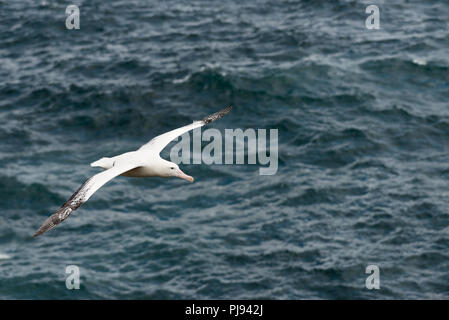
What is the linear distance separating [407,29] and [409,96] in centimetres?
779

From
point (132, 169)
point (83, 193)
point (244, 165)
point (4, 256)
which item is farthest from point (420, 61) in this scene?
point (83, 193)

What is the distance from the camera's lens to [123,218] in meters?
51.0

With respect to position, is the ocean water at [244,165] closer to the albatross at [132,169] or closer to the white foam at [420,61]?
the white foam at [420,61]

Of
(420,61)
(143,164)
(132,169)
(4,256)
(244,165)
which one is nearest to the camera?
(143,164)

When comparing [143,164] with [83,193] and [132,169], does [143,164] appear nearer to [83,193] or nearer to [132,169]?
[132,169]

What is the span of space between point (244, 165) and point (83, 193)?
1217 inches

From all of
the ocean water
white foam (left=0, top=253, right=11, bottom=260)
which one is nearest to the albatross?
the ocean water

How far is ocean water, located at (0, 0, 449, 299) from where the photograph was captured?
4806 cm

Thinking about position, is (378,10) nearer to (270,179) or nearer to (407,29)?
(407,29)

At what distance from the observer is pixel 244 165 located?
53531mm

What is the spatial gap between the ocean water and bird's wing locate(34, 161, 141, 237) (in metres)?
23.6

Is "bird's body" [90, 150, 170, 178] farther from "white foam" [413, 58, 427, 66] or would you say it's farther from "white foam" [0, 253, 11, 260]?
"white foam" [413, 58, 427, 66]

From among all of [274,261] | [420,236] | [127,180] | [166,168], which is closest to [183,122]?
[127,180]

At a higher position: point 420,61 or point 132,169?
point 420,61
